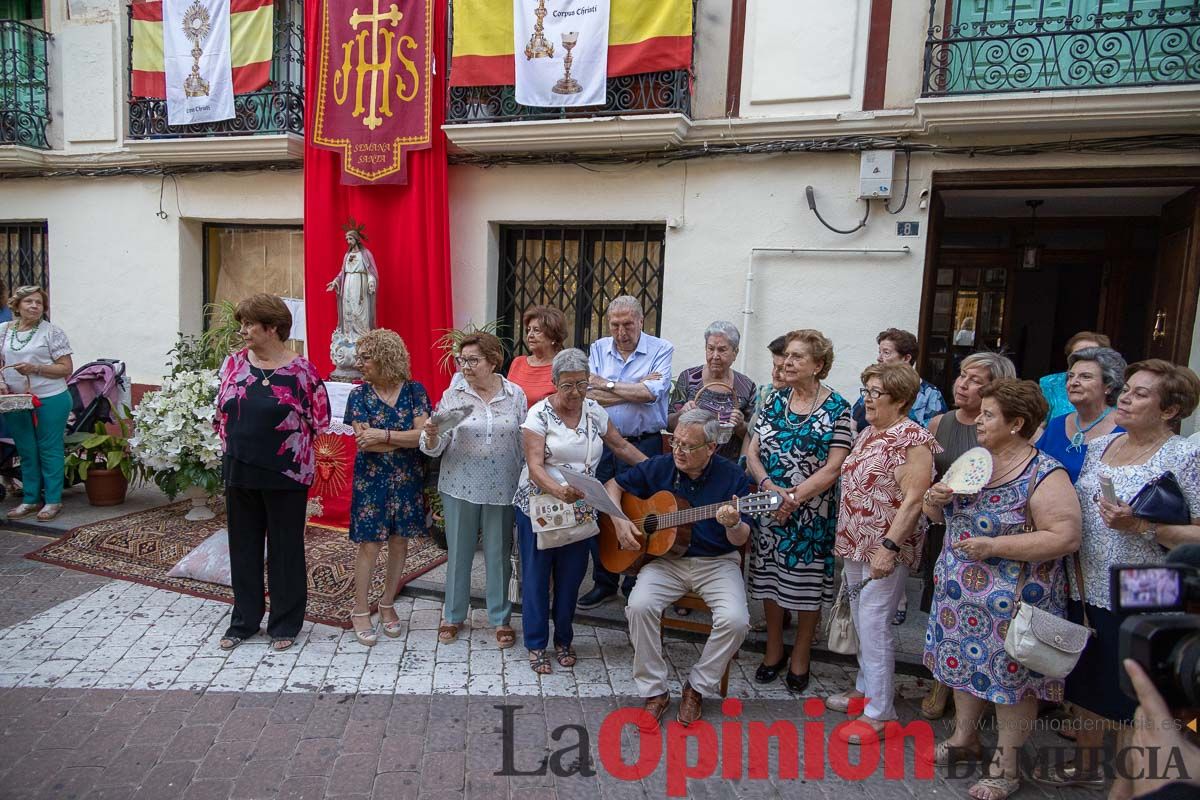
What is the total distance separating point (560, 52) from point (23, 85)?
7.01 m

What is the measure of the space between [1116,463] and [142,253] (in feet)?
31.8

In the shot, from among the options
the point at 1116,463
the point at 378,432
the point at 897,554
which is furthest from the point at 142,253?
the point at 1116,463

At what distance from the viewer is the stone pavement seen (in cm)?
295

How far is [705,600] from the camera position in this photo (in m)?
3.58

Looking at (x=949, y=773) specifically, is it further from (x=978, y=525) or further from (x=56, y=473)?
(x=56, y=473)

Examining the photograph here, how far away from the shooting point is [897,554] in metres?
3.25

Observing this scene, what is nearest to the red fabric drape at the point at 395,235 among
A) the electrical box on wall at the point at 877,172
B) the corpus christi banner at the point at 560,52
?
the corpus christi banner at the point at 560,52

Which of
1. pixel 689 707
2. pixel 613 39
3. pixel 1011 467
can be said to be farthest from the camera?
pixel 613 39

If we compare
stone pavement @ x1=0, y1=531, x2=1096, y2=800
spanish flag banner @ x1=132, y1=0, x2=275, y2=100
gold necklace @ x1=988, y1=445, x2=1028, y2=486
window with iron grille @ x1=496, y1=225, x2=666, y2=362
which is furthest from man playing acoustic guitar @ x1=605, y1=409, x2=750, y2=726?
spanish flag banner @ x1=132, y1=0, x2=275, y2=100

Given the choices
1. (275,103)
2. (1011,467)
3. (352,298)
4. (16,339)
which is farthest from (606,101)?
(16,339)

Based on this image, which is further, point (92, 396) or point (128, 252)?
point (128, 252)

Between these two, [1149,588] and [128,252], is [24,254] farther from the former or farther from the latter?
[1149,588]

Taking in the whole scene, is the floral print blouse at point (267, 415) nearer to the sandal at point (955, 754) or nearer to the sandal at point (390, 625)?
the sandal at point (390, 625)

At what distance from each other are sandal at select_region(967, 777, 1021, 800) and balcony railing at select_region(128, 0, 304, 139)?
7.84 m
